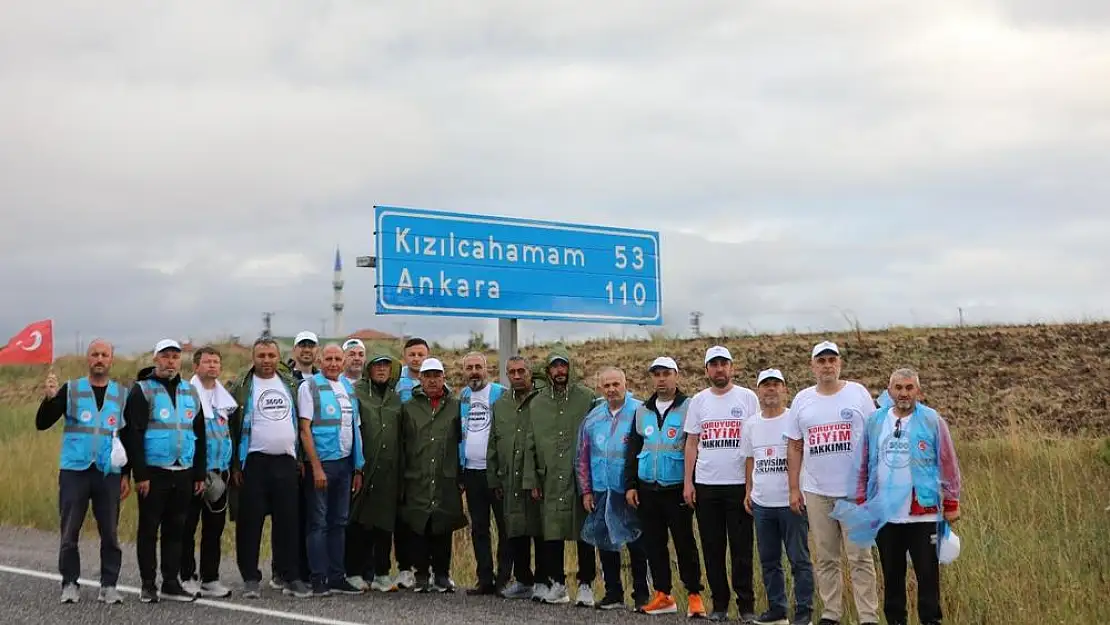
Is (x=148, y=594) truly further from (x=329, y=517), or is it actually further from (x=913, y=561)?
(x=913, y=561)

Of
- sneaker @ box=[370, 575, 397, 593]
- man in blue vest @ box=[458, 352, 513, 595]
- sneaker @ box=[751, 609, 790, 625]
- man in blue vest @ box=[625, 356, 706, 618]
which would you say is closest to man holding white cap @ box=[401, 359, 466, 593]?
man in blue vest @ box=[458, 352, 513, 595]

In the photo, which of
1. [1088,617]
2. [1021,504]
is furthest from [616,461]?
[1021,504]

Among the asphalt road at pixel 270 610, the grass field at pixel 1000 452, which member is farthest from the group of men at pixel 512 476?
the grass field at pixel 1000 452

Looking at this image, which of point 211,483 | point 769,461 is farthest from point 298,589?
point 769,461

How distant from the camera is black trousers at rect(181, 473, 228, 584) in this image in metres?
10.6

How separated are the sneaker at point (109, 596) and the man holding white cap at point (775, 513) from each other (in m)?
4.54

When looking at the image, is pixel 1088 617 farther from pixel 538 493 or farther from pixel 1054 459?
pixel 1054 459

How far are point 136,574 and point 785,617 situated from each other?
18.7 feet

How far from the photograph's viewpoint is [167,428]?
1011cm

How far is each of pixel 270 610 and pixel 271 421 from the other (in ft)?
5.01

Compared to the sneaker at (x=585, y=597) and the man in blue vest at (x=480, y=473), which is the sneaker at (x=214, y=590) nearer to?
the man in blue vest at (x=480, y=473)

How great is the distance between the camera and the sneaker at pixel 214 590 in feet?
34.2

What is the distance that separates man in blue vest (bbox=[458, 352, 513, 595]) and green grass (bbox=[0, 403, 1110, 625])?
1260 millimetres

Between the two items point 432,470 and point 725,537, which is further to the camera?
point 432,470
